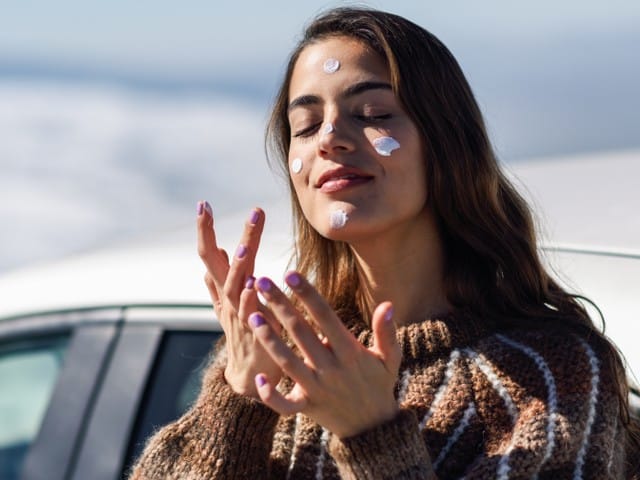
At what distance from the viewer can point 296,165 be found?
2729 mm

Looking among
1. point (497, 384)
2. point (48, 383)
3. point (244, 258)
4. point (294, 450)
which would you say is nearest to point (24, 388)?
point (48, 383)

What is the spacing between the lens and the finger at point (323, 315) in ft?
7.53

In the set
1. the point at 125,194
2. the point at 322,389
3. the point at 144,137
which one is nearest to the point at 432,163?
the point at 322,389

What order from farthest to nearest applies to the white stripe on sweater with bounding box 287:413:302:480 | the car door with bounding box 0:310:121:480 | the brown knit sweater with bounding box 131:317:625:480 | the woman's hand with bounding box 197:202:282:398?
the car door with bounding box 0:310:121:480, the white stripe on sweater with bounding box 287:413:302:480, the woman's hand with bounding box 197:202:282:398, the brown knit sweater with bounding box 131:317:625:480

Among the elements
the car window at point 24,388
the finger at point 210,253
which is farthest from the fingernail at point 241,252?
the car window at point 24,388

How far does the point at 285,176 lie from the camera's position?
3.00m

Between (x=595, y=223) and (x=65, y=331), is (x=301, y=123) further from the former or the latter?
(x=65, y=331)

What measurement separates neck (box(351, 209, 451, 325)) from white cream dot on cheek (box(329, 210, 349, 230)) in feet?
0.39

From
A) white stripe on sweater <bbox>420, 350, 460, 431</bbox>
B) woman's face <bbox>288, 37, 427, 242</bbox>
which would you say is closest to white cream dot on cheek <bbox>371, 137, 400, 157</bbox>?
woman's face <bbox>288, 37, 427, 242</bbox>

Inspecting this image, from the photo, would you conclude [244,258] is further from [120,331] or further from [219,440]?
[120,331]

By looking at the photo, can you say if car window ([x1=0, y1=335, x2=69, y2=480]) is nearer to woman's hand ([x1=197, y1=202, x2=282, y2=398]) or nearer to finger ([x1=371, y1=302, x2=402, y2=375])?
woman's hand ([x1=197, y1=202, x2=282, y2=398])

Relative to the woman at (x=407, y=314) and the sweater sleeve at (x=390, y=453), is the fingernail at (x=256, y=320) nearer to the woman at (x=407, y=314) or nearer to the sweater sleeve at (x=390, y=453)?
the woman at (x=407, y=314)

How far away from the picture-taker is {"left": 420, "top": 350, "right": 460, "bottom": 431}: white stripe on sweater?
258 centimetres

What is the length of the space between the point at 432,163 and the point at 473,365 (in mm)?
369
